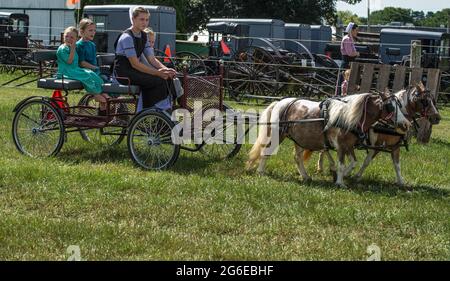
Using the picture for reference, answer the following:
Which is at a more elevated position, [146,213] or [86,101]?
[86,101]

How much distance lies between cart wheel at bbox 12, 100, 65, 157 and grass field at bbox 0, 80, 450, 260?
0.21 metres

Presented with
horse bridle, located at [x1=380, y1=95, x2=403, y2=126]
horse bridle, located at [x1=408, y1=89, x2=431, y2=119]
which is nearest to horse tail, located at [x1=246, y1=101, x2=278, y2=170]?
horse bridle, located at [x1=380, y1=95, x2=403, y2=126]

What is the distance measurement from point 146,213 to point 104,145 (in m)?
3.49

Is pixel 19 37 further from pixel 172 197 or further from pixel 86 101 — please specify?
Answer: pixel 172 197

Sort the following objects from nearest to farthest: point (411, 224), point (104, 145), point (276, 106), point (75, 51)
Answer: point (411, 224) → point (276, 106) → point (75, 51) → point (104, 145)

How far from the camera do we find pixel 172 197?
6234mm

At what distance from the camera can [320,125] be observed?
7.30 meters

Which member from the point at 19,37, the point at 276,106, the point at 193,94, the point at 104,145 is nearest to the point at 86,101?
the point at 104,145

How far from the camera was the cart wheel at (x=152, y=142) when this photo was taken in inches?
296

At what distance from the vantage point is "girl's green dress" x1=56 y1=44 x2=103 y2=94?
8148 millimetres

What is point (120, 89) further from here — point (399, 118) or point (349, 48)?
point (349, 48)

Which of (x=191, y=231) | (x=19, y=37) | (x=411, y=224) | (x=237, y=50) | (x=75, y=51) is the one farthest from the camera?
(x=19, y=37)

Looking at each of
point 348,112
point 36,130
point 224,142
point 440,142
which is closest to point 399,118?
point 348,112

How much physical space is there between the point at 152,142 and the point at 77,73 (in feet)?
4.68
